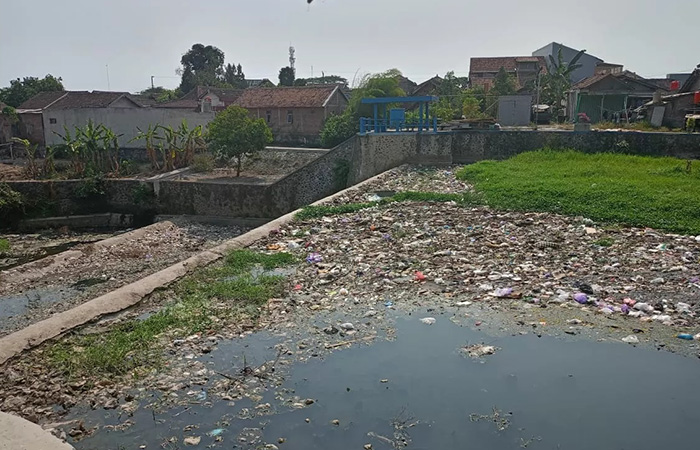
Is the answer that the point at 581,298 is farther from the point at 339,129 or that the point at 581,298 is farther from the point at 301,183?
the point at 339,129

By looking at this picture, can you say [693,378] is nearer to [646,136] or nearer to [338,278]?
[338,278]

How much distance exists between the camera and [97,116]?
27.4 meters

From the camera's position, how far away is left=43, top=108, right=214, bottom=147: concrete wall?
89.9 ft

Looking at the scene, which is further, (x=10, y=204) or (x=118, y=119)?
(x=118, y=119)

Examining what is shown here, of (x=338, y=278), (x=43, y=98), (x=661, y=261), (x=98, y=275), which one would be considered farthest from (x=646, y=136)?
(x=43, y=98)

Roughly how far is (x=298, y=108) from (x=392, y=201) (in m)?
21.5

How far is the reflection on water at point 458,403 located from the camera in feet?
13.2

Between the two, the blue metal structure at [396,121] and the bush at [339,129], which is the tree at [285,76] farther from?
the blue metal structure at [396,121]

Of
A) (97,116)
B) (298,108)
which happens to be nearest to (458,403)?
(97,116)

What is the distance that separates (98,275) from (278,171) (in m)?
13.4

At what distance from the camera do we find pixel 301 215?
34.6 feet

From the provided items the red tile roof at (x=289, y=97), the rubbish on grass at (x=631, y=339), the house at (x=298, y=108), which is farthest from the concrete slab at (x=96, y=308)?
the red tile roof at (x=289, y=97)

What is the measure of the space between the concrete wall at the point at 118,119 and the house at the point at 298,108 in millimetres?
5286

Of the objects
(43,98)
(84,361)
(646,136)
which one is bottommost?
(84,361)
